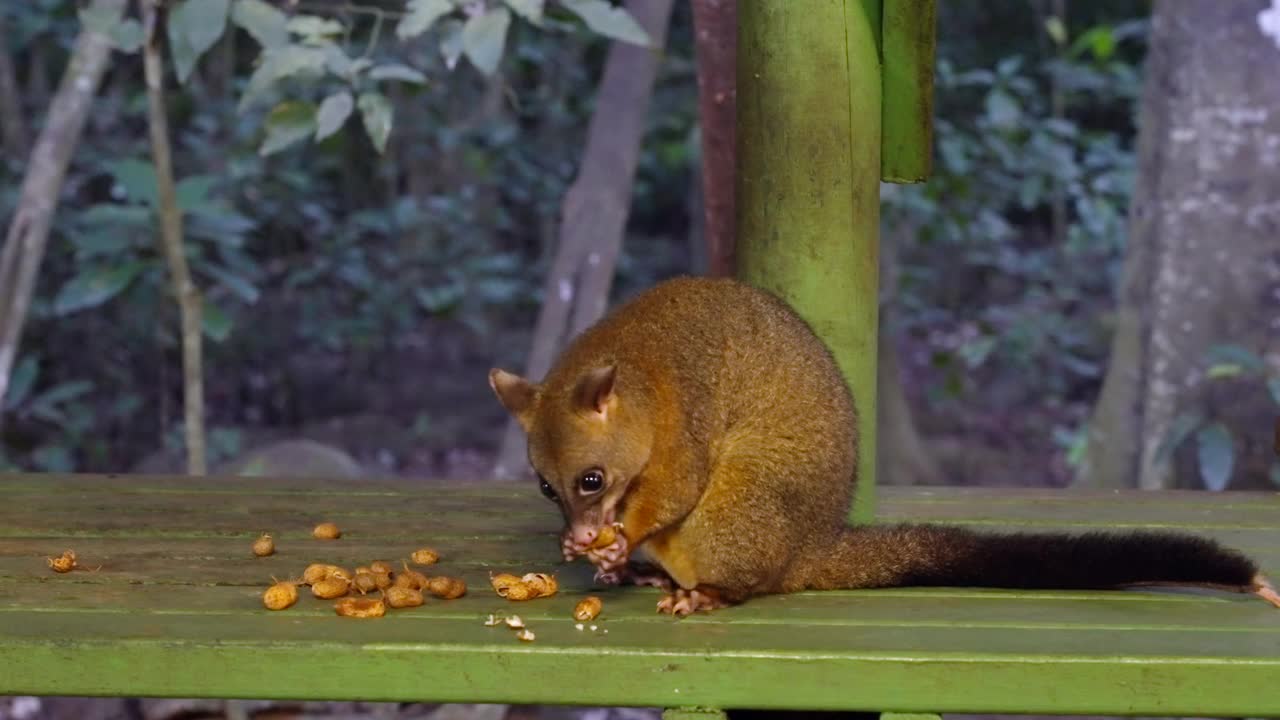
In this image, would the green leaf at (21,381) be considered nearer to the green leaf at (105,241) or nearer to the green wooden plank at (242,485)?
the green leaf at (105,241)

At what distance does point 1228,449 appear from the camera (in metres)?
5.21

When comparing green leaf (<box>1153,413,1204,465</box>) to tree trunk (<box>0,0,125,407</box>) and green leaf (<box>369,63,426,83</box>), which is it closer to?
green leaf (<box>369,63,426,83</box>)

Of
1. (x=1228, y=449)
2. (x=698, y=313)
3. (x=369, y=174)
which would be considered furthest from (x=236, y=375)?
(x=698, y=313)

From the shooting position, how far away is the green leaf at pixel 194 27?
4.00m

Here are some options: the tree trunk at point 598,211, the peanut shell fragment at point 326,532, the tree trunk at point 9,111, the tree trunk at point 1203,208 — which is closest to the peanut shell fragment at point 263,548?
the peanut shell fragment at point 326,532

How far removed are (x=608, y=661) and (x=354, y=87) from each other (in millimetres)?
2251

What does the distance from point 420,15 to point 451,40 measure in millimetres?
177

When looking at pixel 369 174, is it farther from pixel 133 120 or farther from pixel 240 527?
pixel 240 527

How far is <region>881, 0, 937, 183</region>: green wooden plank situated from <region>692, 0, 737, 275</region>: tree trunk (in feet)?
3.21

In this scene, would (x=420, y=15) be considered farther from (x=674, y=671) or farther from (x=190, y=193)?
(x=674, y=671)

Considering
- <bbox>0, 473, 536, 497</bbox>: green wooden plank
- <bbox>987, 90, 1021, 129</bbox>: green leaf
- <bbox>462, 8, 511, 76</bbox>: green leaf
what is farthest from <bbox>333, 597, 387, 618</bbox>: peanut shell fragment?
<bbox>987, 90, 1021, 129</bbox>: green leaf

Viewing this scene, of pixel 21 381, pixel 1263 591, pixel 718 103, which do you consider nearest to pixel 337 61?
pixel 718 103

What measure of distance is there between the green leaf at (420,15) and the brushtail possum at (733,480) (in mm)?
1316

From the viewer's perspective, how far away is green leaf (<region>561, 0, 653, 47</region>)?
4.13m
